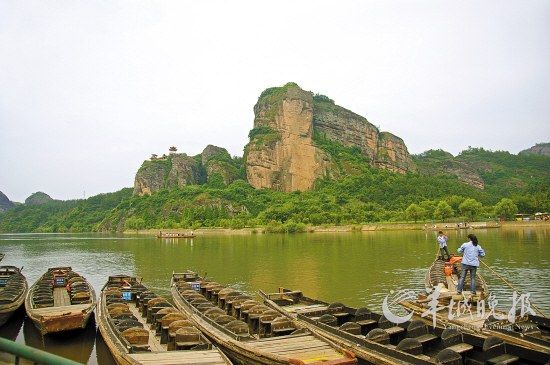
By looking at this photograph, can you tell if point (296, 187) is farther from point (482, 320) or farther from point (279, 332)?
point (279, 332)

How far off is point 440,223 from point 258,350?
96.2m

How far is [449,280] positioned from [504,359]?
32.4ft

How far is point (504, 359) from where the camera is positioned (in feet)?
31.2

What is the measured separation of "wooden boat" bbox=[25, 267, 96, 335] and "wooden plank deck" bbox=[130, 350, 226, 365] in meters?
5.97

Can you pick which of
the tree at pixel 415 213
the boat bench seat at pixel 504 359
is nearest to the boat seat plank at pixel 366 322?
the boat bench seat at pixel 504 359

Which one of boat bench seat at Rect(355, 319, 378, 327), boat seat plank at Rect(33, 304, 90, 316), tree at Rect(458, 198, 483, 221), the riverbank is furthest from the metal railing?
tree at Rect(458, 198, 483, 221)

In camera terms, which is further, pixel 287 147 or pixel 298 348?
pixel 287 147

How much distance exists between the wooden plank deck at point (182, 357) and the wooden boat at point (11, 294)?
10.9m

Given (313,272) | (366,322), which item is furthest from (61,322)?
(313,272)

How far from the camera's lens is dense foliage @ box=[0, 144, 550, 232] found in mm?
106062

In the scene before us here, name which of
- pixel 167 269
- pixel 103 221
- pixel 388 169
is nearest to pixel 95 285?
pixel 167 269

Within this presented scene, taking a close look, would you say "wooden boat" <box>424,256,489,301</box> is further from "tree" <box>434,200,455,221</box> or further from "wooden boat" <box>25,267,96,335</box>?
"tree" <box>434,200,455,221</box>

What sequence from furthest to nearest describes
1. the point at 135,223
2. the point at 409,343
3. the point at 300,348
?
1. the point at 135,223
2. the point at 300,348
3. the point at 409,343

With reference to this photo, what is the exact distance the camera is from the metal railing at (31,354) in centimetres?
291
